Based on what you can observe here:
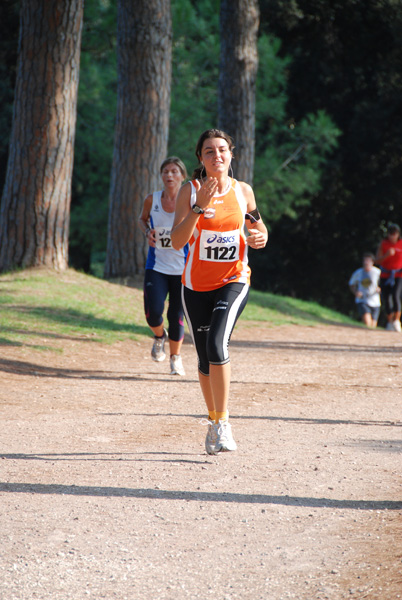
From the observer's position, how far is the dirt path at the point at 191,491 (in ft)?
10.5

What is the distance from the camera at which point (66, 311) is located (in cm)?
1190

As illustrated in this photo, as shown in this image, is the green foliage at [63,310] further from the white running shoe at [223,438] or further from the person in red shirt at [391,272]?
the person in red shirt at [391,272]

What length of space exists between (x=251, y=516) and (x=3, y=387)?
429 centimetres

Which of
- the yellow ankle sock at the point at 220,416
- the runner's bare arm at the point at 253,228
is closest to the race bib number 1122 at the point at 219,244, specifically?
the runner's bare arm at the point at 253,228

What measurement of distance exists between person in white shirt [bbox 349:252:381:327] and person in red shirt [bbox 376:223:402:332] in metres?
1.32

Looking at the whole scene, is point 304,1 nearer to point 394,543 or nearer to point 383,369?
point 383,369

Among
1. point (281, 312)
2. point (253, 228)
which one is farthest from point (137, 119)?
point (253, 228)

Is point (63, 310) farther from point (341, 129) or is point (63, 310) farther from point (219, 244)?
point (341, 129)

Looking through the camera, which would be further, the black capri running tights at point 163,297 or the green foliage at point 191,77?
the green foliage at point 191,77

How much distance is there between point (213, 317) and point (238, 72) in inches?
588

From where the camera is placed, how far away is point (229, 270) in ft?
17.4

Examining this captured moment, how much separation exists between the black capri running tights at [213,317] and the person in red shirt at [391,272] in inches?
446

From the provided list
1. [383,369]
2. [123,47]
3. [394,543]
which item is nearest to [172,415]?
[394,543]

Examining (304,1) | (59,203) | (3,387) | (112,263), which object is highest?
(304,1)
